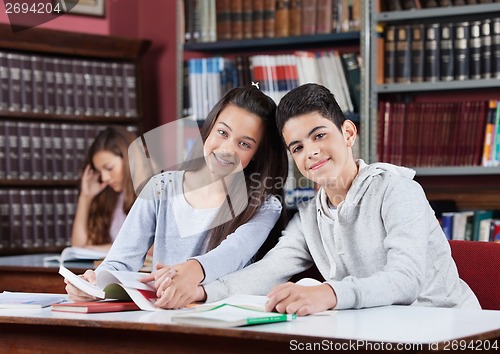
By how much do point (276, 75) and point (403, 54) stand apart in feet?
1.94

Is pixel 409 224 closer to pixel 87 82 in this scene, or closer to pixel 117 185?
pixel 117 185

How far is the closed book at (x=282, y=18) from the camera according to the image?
4.02m

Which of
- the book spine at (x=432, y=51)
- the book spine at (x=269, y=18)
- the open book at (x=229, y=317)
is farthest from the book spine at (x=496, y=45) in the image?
the open book at (x=229, y=317)

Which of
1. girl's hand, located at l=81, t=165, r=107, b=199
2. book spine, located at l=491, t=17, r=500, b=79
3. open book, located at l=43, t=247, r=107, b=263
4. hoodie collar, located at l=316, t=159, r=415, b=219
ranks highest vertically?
book spine, located at l=491, t=17, r=500, b=79

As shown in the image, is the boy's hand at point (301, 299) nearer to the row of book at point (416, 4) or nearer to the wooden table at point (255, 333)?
the wooden table at point (255, 333)

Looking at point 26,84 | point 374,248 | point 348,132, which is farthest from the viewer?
point 26,84

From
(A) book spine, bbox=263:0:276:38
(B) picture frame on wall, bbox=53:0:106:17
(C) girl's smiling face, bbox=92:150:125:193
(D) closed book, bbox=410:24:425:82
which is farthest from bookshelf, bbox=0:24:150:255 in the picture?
(D) closed book, bbox=410:24:425:82

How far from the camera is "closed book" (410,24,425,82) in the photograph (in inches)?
147

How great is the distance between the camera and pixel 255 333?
134 centimetres

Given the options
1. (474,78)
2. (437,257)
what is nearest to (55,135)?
(474,78)

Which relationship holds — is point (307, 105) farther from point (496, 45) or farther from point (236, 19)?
point (236, 19)

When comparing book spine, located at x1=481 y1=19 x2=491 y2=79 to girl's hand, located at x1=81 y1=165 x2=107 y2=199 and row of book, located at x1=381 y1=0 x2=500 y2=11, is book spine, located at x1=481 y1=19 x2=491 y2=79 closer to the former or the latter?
row of book, located at x1=381 y1=0 x2=500 y2=11

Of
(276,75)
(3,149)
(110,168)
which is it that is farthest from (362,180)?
(3,149)

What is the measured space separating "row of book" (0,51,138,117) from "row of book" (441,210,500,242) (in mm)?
1734
